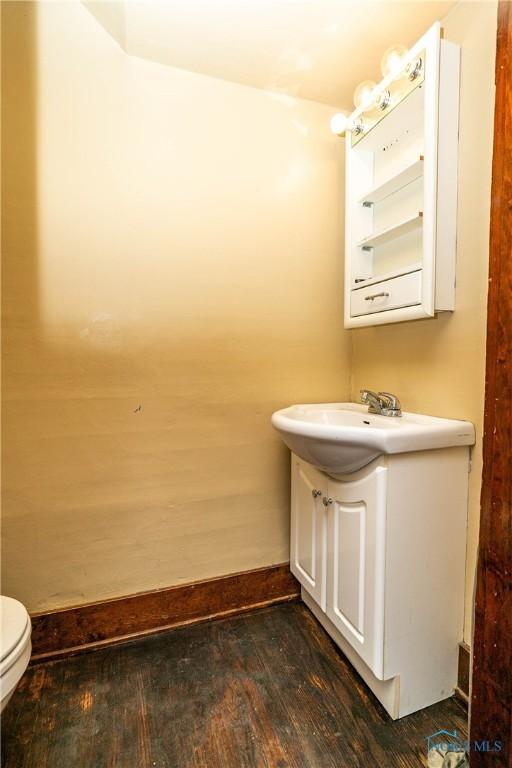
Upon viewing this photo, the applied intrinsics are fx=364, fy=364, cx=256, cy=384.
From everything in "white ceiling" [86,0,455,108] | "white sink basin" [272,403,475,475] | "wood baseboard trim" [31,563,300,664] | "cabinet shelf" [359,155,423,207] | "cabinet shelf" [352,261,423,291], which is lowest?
"wood baseboard trim" [31,563,300,664]

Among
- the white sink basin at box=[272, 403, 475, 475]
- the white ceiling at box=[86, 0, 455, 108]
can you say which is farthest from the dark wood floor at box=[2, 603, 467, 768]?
the white ceiling at box=[86, 0, 455, 108]

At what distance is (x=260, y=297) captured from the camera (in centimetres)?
158

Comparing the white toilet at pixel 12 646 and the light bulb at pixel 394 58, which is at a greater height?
the light bulb at pixel 394 58

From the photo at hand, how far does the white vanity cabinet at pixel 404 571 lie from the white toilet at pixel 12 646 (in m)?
0.92

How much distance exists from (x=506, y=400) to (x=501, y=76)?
802 mm

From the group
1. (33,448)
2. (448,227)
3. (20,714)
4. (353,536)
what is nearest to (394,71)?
(448,227)

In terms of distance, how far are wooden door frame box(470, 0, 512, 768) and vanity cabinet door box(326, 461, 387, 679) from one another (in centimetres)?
25

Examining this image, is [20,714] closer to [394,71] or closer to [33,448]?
[33,448]

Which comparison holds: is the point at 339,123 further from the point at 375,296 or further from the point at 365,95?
the point at 375,296

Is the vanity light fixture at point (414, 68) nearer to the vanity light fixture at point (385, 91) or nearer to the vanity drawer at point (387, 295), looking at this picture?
the vanity light fixture at point (385, 91)

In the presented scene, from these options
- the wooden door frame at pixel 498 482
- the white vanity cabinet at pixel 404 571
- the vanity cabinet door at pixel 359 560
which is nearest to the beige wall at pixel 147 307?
the vanity cabinet door at pixel 359 560

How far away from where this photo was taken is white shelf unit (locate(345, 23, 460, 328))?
3.71ft

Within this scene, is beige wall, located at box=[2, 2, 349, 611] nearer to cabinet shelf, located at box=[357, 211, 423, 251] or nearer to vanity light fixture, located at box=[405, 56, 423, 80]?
cabinet shelf, located at box=[357, 211, 423, 251]

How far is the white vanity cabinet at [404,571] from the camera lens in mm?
1047
